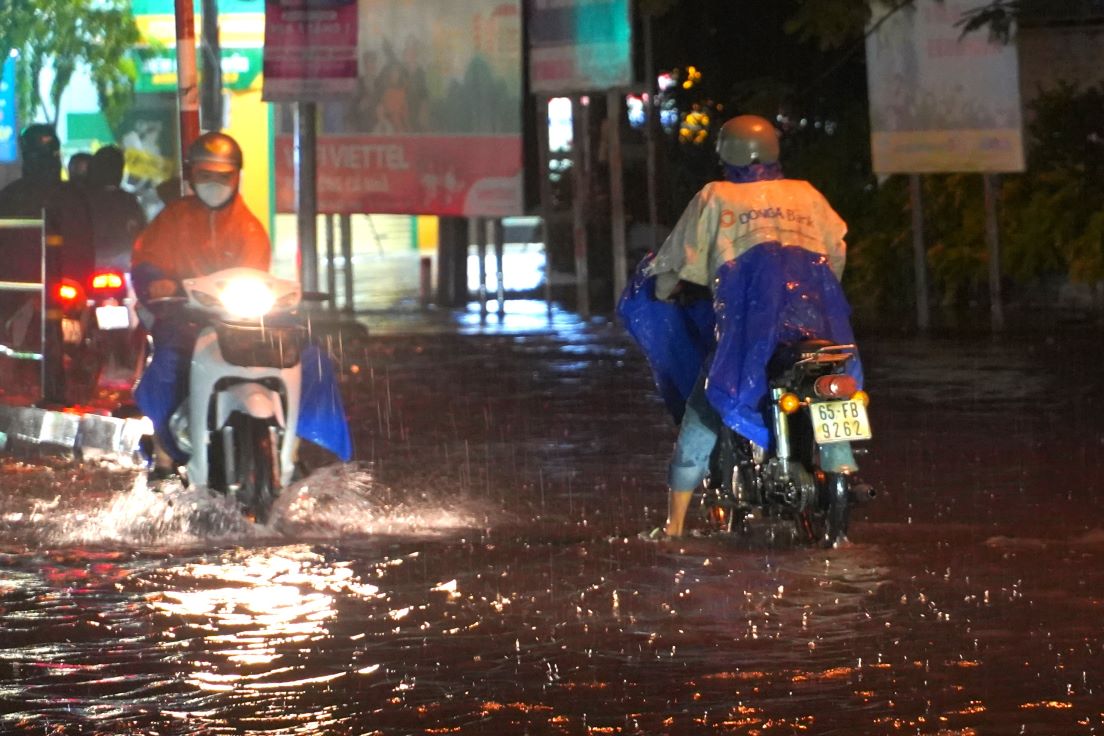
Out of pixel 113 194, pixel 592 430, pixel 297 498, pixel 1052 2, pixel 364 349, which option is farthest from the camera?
pixel 1052 2

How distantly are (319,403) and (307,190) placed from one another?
1077 centimetres

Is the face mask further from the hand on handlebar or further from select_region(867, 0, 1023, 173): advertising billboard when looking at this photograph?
select_region(867, 0, 1023, 173): advertising billboard

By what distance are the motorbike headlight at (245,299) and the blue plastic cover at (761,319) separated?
1833mm

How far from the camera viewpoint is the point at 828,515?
7422mm

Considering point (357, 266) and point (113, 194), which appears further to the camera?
point (357, 266)

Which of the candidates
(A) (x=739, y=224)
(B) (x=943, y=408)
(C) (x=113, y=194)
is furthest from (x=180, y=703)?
(C) (x=113, y=194)

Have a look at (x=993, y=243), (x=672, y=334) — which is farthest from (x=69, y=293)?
(x=993, y=243)

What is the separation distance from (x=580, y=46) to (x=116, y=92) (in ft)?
98.3

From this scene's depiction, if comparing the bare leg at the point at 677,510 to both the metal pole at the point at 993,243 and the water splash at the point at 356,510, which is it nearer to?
the water splash at the point at 356,510

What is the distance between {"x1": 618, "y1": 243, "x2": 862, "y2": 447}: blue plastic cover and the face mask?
228 cm

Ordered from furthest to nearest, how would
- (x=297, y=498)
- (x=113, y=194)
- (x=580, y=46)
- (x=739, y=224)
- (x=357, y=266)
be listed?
1. (x=357, y=266)
2. (x=580, y=46)
3. (x=113, y=194)
4. (x=297, y=498)
5. (x=739, y=224)

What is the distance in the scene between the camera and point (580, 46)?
18688 mm

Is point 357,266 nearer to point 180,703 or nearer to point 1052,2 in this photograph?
point 1052,2

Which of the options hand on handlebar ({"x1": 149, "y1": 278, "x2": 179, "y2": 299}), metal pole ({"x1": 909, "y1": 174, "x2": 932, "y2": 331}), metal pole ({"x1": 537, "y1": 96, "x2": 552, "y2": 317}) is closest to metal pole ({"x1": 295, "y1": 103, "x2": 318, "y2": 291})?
metal pole ({"x1": 537, "y1": 96, "x2": 552, "y2": 317})
